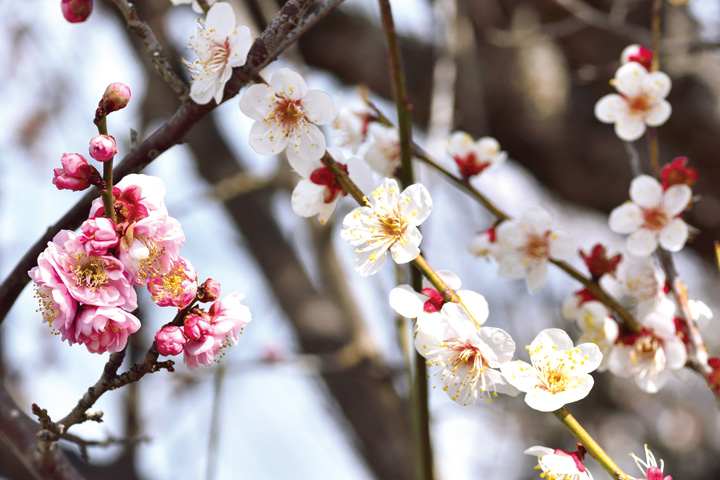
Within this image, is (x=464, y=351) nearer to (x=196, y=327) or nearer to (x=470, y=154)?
(x=196, y=327)

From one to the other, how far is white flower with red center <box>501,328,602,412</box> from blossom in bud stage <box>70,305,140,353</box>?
408 mm

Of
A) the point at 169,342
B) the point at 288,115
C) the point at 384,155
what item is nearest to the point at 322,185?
the point at 288,115

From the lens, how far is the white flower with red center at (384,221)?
787mm

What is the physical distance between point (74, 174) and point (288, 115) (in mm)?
306

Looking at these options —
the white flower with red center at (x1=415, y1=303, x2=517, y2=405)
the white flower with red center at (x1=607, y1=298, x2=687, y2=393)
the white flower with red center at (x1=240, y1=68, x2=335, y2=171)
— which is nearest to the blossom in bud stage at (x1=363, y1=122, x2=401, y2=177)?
the white flower with red center at (x1=240, y1=68, x2=335, y2=171)

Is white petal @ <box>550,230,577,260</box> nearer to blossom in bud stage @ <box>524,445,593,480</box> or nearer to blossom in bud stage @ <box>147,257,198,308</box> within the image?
blossom in bud stage @ <box>524,445,593,480</box>

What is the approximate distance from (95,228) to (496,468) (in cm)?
355

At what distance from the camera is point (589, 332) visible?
1.05 m

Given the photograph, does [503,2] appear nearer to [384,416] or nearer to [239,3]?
[239,3]

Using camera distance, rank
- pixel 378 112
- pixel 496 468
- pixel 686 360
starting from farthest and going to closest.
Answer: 1. pixel 496 468
2. pixel 378 112
3. pixel 686 360

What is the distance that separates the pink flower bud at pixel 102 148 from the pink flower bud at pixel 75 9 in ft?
0.89

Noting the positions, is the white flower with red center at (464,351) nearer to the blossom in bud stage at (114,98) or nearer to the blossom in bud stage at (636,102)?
the blossom in bud stage at (114,98)

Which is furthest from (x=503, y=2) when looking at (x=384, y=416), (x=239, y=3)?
(x=384, y=416)

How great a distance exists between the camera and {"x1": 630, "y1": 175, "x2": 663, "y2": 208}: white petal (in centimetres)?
105
